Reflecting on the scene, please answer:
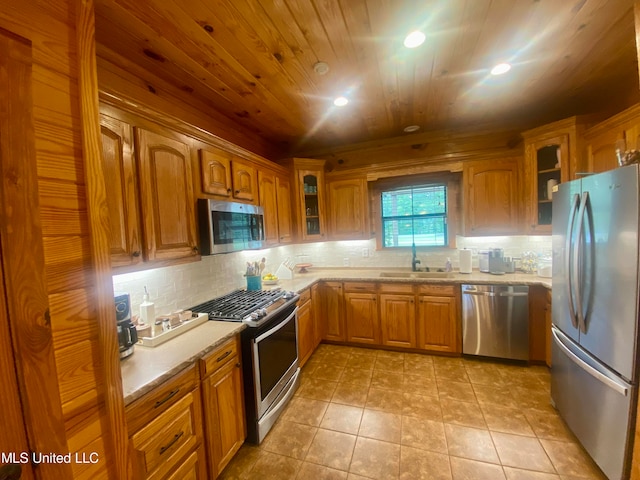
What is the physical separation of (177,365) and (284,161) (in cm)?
257

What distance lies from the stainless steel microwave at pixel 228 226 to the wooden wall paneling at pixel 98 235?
1050mm

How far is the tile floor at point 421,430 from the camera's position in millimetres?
1564

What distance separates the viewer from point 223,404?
5.03ft

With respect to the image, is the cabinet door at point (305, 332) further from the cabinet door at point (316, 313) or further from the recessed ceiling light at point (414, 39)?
the recessed ceiling light at point (414, 39)

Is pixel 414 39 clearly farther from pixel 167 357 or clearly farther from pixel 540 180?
pixel 167 357

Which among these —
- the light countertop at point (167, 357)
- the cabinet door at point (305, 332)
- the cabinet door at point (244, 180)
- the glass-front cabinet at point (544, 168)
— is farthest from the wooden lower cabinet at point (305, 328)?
the glass-front cabinet at point (544, 168)

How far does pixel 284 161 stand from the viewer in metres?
3.21

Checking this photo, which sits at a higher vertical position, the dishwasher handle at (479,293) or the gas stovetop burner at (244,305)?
the gas stovetop burner at (244,305)

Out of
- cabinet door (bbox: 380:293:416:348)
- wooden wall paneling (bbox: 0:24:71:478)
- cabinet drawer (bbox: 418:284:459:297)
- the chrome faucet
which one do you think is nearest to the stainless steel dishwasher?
cabinet drawer (bbox: 418:284:459:297)

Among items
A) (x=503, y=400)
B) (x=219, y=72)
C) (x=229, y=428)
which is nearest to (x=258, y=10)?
(x=219, y=72)

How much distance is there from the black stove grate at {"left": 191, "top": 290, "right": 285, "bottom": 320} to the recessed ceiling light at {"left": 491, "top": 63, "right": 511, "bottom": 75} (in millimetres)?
2468

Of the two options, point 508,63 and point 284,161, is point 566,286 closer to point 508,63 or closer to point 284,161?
point 508,63

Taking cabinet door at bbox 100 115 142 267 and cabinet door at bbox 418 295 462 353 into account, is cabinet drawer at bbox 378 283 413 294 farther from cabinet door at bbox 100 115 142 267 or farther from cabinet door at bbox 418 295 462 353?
cabinet door at bbox 100 115 142 267

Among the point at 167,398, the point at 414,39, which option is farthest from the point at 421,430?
the point at 414,39
